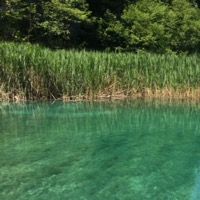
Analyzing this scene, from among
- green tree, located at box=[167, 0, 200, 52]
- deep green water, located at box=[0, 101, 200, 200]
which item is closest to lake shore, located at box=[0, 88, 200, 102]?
deep green water, located at box=[0, 101, 200, 200]

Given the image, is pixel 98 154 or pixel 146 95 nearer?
pixel 98 154

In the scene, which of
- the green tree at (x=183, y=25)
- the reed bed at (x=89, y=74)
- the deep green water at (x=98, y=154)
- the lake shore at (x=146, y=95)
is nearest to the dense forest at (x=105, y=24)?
the green tree at (x=183, y=25)

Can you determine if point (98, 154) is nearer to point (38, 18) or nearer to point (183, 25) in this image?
point (38, 18)

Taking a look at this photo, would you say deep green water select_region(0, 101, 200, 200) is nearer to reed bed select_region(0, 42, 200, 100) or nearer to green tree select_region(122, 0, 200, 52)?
reed bed select_region(0, 42, 200, 100)

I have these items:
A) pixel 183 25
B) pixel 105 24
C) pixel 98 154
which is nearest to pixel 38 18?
pixel 105 24

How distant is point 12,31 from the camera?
17.6 m

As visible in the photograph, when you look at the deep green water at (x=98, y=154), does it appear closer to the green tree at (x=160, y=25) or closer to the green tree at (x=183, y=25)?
the green tree at (x=160, y=25)

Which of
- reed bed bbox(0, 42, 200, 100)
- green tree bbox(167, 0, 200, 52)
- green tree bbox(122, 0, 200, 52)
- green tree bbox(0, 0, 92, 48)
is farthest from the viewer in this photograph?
green tree bbox(167, 0, 200, 52)

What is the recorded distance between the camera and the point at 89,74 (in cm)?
1366

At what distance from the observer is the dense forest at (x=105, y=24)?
1745cm

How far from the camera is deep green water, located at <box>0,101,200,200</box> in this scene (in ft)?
15.9

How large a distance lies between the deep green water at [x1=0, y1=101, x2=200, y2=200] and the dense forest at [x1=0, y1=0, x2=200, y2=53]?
699 cm

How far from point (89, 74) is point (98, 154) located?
Result: 728 cm

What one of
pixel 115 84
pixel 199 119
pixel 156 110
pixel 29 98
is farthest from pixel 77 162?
pixel 115 84
